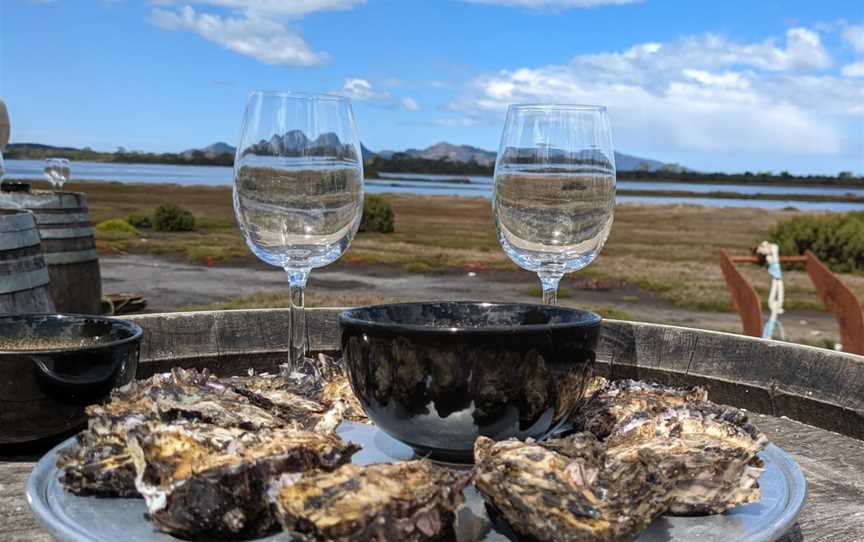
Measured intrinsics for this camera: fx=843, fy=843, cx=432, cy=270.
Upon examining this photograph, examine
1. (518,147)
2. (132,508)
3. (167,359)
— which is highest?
(518,147)

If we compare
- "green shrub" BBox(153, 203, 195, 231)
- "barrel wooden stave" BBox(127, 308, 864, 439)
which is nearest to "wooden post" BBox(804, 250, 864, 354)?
"barrel wooden stave" BBox(127, 308, 864, 439)

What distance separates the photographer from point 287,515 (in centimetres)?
100

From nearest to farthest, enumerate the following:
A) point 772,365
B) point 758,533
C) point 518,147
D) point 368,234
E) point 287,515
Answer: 1. point 287,515
2. point 758,533
3. point 518,147
4. point 772,365
5. point 368,234

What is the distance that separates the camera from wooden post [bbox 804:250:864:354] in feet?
22.7

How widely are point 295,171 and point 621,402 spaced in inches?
37.7

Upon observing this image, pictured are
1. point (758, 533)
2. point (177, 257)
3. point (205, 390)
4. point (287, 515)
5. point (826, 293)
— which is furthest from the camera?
point (177, 257)

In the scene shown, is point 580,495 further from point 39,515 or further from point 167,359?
point 167,359

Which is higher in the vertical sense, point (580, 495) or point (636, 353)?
point (580, 495)

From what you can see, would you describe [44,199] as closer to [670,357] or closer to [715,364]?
[670,357]

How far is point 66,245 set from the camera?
708cm

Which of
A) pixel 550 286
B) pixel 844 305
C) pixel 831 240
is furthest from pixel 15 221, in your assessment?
pixel 831 240

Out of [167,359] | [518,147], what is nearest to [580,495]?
[518,147]

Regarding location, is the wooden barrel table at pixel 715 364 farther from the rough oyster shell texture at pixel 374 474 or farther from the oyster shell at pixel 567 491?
the oyster shell at pixel 567 491

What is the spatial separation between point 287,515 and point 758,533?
61 centimetres
